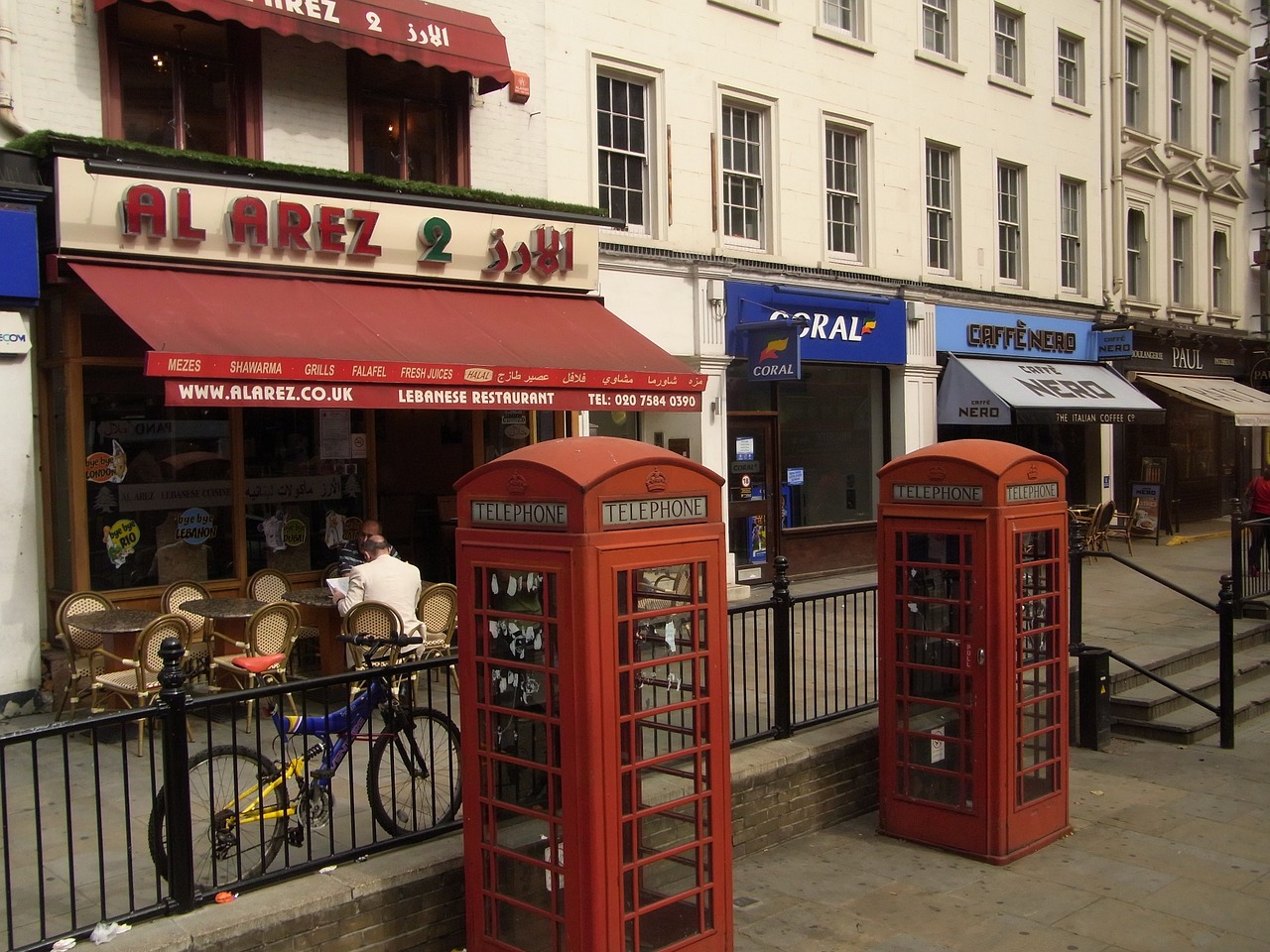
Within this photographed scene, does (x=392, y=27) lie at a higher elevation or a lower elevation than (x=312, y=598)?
higher

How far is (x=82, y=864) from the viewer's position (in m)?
5.55

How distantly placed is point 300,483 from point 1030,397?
1211 cm

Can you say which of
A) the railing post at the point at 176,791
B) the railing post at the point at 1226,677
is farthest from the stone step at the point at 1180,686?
the railing post at the point at 176,791

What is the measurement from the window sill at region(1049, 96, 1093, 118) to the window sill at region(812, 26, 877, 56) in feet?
17.7

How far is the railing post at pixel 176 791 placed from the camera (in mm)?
4496

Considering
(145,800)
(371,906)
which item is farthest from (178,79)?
(371,906)

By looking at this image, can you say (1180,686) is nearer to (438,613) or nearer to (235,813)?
(438,613)

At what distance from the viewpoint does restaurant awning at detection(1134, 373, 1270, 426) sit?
21.7 metres

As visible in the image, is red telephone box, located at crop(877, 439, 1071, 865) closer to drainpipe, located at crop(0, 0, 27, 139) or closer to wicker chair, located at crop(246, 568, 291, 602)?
wicker chair, located at crop(246, 568, 291, 602)

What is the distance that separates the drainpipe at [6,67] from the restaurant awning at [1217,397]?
19990 mm

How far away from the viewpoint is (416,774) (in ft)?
19.3

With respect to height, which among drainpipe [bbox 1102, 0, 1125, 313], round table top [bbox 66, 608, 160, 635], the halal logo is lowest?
round table top [bbox 66, 608, 160, 635]

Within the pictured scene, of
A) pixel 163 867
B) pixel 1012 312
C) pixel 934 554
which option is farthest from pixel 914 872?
pixel 1012 312

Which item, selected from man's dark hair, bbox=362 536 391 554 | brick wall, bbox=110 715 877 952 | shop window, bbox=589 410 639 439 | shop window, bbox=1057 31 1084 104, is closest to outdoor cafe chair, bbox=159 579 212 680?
man's dark hair, bbox=362 536 391 554
